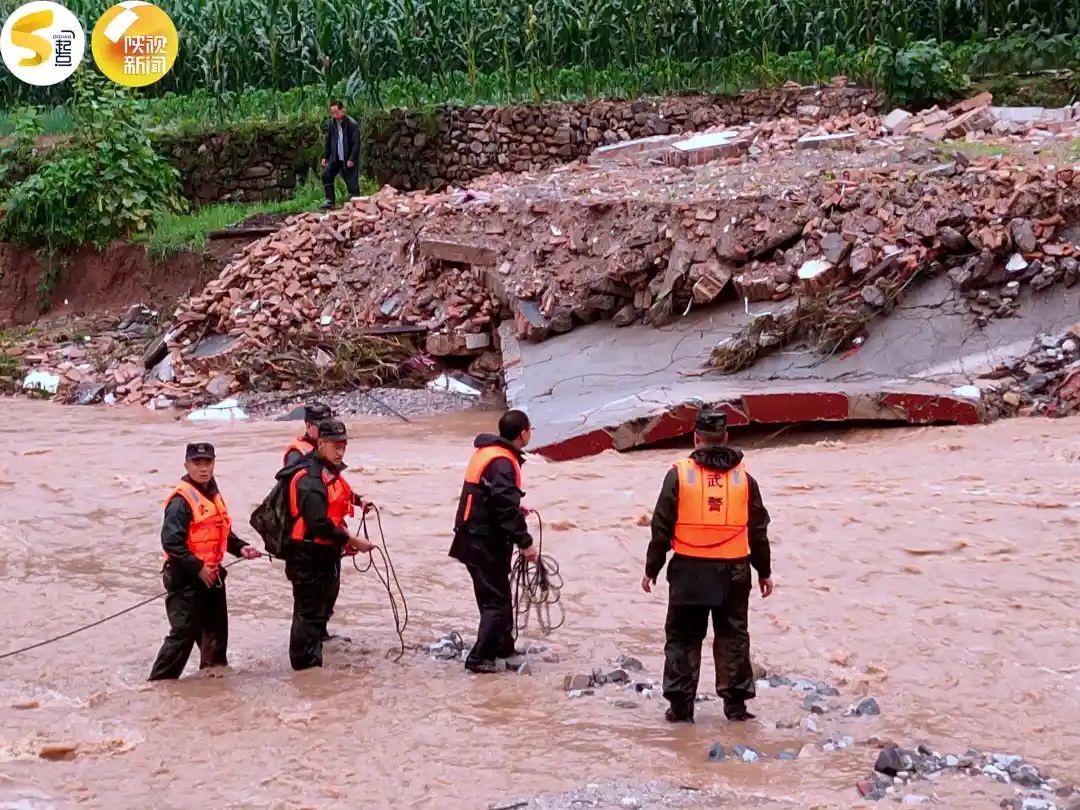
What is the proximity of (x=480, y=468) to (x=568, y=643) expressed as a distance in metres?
1.48

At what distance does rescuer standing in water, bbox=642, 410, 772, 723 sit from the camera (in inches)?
243

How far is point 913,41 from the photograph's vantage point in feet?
76.9

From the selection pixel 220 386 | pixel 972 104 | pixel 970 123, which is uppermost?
pixel 972 104

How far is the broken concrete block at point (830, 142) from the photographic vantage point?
17750 millimetres

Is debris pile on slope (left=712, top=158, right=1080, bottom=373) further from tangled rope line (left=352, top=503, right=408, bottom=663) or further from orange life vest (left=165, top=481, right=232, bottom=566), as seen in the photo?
orange life vest (left=165, top=481, right=232, bottom=566)

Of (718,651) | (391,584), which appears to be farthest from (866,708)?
(391,584)

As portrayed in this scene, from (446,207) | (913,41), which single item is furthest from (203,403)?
(913,41)

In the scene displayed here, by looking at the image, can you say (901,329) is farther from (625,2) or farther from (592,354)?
(625,2)

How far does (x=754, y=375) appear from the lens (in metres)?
13.8

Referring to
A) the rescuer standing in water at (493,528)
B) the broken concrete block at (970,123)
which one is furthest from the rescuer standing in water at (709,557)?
the broken concrete block at (970,123)

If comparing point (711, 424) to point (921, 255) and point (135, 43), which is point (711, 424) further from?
point (135, 43)

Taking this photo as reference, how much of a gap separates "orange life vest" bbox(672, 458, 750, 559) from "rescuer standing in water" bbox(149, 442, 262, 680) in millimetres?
2414

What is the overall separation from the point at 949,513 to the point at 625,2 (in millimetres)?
16904

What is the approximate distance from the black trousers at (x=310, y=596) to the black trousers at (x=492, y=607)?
2.60ft
